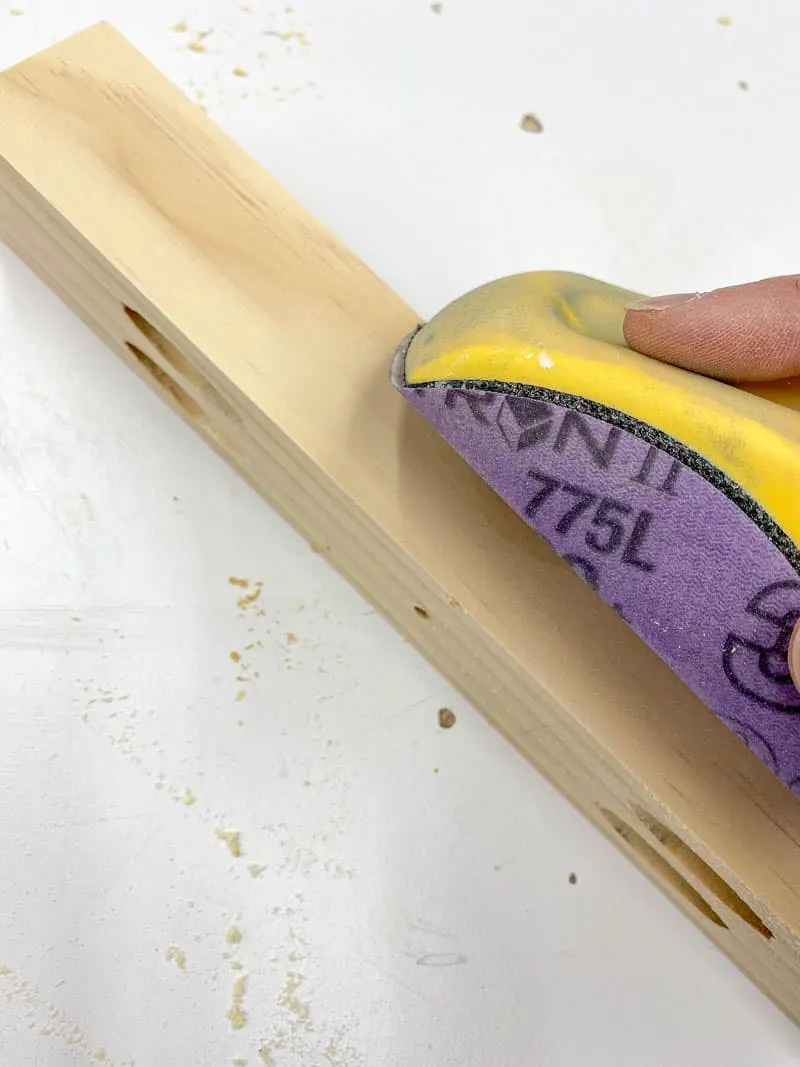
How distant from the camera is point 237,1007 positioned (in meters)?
0.73

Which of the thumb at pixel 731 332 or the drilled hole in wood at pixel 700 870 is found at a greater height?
the thumb at pixel 731 332

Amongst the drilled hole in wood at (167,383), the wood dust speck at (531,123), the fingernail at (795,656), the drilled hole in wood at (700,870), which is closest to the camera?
the fingernail at (795,656)

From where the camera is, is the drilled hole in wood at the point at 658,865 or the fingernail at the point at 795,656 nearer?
the fingernail at the point at 795,656

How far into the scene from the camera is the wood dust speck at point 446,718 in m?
0.80

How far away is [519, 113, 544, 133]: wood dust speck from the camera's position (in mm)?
941

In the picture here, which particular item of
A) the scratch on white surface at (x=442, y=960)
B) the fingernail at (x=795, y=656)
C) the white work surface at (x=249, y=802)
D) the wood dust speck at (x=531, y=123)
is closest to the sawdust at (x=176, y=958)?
the white work surface at (x=249, y=802)

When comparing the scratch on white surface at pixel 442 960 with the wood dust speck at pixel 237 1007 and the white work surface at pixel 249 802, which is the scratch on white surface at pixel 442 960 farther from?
the wood dust speck at pixel 237 1007

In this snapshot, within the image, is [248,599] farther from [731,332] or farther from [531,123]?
[531,123]

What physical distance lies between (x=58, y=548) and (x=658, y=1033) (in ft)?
2.05

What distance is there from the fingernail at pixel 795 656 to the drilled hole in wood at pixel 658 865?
287 millimetres

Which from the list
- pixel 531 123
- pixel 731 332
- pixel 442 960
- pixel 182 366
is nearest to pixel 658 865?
pixel 442 960

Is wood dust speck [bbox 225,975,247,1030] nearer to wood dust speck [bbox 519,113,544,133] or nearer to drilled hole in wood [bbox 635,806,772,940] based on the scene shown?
drilled hole in wood [bbox 635,806,772,940]

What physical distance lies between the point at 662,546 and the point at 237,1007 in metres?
0.49

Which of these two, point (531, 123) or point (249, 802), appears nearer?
point (249, 802)
